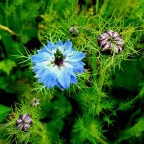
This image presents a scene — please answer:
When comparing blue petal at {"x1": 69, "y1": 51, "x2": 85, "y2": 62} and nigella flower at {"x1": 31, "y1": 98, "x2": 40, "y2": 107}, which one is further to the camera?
nigella flower at {"x1": 31, "y1": 98, "x2": 40, "y2": 107}

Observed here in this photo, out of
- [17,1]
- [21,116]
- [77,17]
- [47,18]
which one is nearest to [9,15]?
[17,1]

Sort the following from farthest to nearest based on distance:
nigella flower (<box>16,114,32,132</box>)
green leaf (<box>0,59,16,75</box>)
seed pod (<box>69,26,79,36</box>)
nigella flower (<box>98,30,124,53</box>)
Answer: green leaf (<box>0,59,16,75</box>)
seed pod (<box>69,26,79,36</box>)
nigella flower (<box>16,114,32,132</box>)
nigella flower (<box>98,30,124,53</box>)

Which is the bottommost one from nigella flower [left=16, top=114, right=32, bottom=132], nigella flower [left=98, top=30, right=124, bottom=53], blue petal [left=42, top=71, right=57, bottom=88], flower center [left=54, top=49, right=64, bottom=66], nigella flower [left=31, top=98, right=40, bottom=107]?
nigella flower [left=31, top=98, right=40, bottom=107]

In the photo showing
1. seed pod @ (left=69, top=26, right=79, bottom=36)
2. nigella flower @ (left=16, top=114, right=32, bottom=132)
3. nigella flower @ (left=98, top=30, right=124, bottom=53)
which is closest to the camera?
nigella flower @ (left=98, top=30, right=124, bottom=53)

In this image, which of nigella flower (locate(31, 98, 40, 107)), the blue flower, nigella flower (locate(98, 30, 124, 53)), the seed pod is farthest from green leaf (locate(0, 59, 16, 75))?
nigella flower (locate(98, 30, 124, 53))

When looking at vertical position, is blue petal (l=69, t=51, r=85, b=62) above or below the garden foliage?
above

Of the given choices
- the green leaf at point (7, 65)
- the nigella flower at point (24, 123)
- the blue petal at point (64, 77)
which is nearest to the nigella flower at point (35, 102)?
the nigella flower at point (24, 123)

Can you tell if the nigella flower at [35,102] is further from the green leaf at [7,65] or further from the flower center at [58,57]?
the flower center at [58,57]

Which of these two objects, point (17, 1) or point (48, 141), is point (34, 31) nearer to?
point (17, 1)

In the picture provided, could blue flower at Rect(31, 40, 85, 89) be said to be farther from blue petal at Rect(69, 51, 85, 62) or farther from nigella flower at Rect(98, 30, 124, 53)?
nigella flower at Rect(98, 30, 124, 53)
